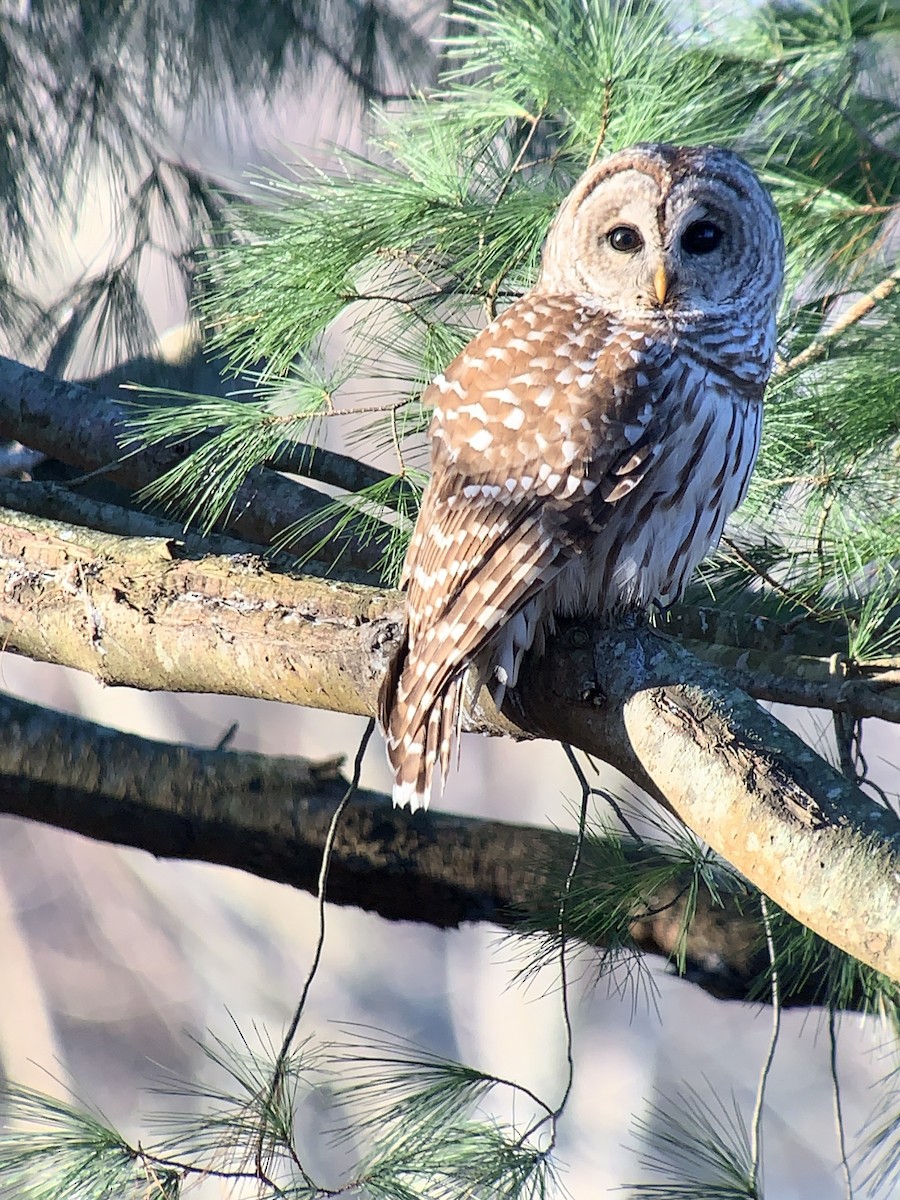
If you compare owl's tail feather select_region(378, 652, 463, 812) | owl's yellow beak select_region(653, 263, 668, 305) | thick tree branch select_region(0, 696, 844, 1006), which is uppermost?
owl's yellow beak select_region(653, 263, 668, 305)

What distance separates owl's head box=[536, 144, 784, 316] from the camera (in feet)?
4.14

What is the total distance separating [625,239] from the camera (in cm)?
131

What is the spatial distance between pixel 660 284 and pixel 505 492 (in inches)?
11.4

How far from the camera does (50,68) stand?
2.23m

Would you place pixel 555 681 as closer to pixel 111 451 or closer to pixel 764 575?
pixel 764 575

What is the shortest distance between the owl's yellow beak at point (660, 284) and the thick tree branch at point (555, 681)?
0.36 m

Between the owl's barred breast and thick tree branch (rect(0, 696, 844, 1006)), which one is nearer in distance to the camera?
the owl's barred breast

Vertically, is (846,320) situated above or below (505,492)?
above

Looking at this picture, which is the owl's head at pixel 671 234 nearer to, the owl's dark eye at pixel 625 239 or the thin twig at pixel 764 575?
the owl's dark eye at pixel 625 239

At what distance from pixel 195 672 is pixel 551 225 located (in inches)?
24.8

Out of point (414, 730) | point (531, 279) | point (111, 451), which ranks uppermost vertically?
point (531, 279)

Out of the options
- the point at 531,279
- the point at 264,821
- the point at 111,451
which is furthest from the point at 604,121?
the point at 264,821

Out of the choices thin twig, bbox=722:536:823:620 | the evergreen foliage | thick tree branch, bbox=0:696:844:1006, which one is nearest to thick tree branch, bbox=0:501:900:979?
the evergreen foliage

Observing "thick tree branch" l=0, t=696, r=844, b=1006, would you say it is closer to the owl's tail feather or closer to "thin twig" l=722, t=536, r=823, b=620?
"thin twig" l=722, t=536, r=823, b=620
